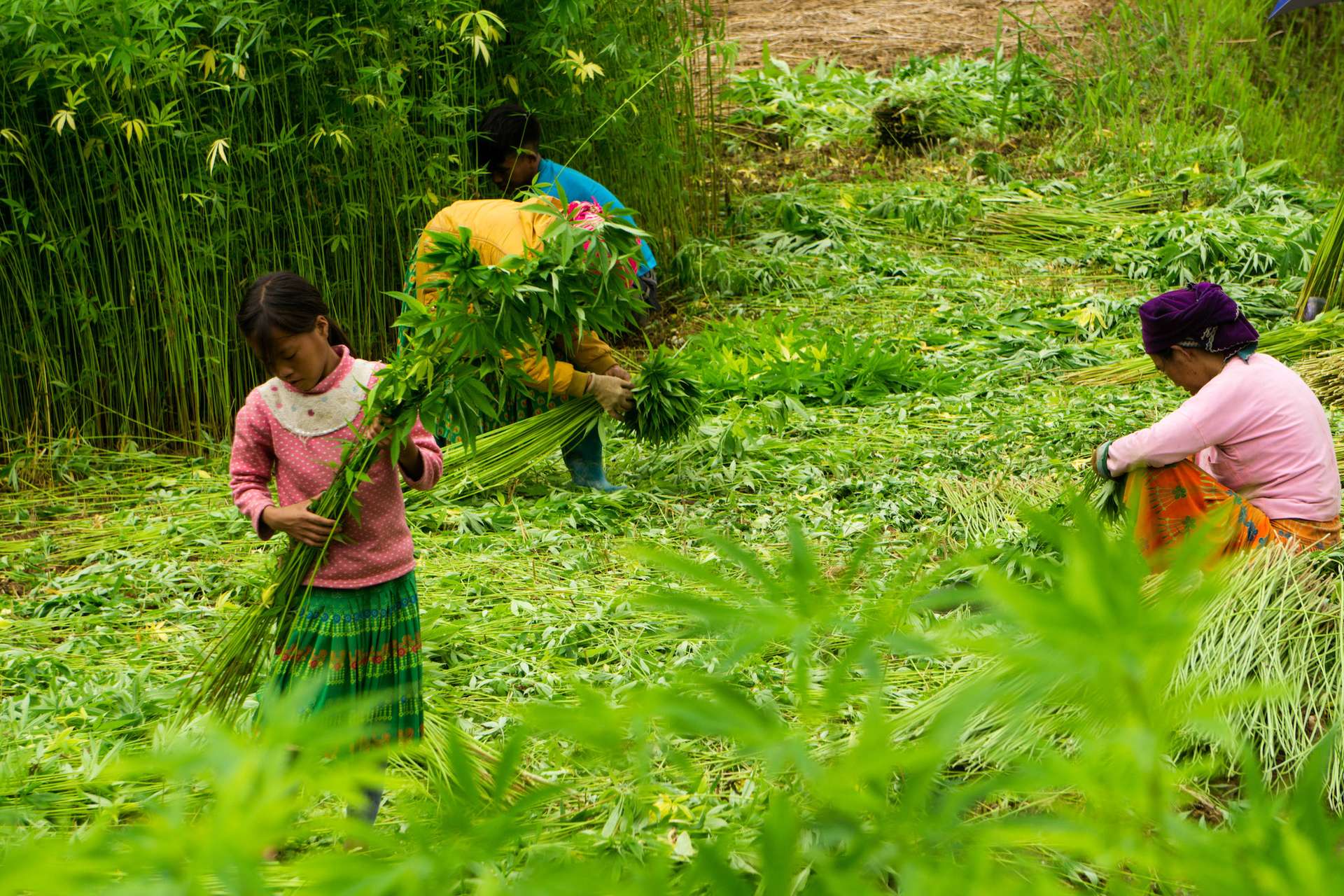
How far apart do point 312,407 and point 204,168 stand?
2667 mm

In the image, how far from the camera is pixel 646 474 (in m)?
4.62

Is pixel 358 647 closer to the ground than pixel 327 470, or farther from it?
closer to the ground

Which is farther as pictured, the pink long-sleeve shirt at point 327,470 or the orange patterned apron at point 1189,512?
the orange patterned apron at point 1189,512

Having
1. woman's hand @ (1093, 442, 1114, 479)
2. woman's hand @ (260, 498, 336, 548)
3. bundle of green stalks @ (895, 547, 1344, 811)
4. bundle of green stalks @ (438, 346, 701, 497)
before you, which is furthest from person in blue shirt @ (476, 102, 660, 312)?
bundle of green stalks @ (895, 547, 1344, 811)

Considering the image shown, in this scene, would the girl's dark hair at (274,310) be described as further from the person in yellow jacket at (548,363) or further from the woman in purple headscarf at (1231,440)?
the woman in purple headscarf at (1231,440)

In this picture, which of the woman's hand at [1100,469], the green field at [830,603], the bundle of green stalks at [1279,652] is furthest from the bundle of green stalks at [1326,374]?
the bundle of green stalks at [1279,652]

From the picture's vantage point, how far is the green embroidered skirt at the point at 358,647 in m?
2.37

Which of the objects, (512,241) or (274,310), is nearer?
(274,310)

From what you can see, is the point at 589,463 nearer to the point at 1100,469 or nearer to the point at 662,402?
the point at 662,402

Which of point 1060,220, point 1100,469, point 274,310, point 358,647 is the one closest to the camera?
point 274,310

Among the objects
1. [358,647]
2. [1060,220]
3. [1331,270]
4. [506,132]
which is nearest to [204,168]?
[506,132]

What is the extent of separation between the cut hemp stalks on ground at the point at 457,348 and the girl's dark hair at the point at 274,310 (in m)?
0.18

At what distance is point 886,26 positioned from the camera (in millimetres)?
10492

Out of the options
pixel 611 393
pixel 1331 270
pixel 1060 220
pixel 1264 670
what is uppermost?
pixel 1060 220
